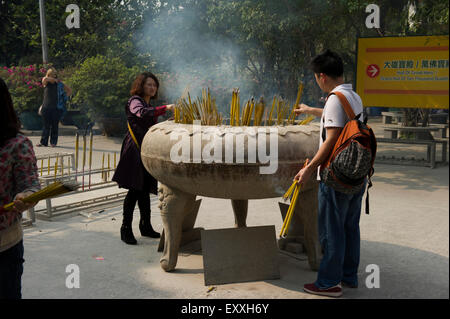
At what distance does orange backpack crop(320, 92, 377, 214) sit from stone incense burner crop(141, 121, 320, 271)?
347mm

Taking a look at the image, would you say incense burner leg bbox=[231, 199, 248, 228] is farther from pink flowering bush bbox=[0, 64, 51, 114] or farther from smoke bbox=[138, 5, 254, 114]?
pink flowering bush bbox=[0, 64, 51, 114]

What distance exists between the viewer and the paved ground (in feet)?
10.4

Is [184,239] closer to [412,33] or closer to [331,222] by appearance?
[331,222]

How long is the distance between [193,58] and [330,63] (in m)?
11.4

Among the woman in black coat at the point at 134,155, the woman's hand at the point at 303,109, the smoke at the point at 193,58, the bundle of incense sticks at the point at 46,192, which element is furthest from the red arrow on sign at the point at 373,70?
the bundle of incense sticks at the point at 46,192

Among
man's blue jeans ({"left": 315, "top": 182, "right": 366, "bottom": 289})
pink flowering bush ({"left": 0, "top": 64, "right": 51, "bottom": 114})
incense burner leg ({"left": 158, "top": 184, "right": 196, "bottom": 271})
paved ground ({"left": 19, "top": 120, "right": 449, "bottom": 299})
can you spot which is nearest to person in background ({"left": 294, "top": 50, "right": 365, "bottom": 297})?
man's blue jeans ({"left": 315, "top": 182, "right": 366, "bottom": 289})

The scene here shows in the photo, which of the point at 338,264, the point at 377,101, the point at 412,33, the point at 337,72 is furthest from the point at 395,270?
the point at 412,33

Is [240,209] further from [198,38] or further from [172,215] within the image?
[198,38]

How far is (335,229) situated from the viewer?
299cm

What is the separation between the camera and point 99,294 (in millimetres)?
3135

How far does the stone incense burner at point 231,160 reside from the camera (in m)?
3.12

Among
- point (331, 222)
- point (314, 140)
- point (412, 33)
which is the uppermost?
point (412, 33)

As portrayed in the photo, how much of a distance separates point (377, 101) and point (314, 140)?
Answer: 564 cm

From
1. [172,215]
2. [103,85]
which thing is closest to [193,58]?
[103,85]
